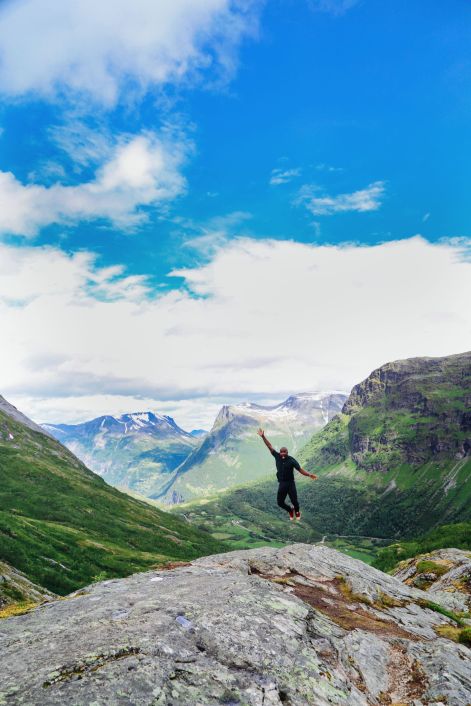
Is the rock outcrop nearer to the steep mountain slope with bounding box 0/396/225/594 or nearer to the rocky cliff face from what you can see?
the rocky cliff face

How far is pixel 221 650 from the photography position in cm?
1404

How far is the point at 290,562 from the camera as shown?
28828mm

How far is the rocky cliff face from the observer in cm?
1141

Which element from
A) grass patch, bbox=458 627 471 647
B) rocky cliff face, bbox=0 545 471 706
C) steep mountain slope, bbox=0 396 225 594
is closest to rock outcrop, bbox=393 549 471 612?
grass patch, bbox=458 627 471 647

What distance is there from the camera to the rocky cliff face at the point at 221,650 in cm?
1141

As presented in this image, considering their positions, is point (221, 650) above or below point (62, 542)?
above

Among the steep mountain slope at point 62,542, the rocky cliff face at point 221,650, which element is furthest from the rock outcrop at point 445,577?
the steep mountain slope at point 62,542

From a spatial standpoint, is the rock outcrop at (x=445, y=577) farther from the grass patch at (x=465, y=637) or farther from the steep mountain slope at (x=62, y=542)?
the steep mountain slope at (x=62, y=542)

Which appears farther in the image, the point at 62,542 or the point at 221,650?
the point at 62,542

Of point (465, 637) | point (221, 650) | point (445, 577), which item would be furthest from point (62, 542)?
point (221, 650)

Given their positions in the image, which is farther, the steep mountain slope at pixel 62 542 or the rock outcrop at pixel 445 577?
the steep mountain slope at pixel 62 542

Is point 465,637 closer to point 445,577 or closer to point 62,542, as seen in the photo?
point 445,577

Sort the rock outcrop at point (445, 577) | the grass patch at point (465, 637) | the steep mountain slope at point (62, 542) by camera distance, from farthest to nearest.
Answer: the steep mountain slope at point (62, 542)
the rock outcrop at point (445, 577)
the grass patch at point (465, 637)

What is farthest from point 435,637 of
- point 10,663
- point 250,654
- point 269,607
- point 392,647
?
point 10,663
